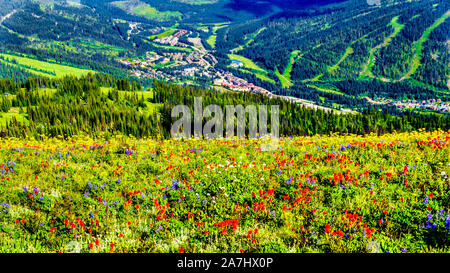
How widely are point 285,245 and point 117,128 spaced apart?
9919cm

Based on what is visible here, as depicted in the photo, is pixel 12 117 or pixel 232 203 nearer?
pixel 232 203

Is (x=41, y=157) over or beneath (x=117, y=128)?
over

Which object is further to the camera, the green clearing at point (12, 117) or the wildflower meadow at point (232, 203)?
the green clearing at point (12, 117)

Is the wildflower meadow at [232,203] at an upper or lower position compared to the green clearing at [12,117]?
upper

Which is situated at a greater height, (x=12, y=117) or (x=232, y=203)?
(x=232, y=203)

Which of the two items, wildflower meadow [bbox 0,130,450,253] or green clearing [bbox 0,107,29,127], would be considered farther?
green clearing [bbox 0,107,29,127]

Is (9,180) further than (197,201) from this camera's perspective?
Yes

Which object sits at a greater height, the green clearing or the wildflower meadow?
the wildflower meadow

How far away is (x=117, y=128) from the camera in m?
95.6

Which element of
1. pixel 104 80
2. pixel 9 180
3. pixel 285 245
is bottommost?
pixel 285 245

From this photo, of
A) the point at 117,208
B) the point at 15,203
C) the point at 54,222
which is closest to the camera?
the point at 54,222

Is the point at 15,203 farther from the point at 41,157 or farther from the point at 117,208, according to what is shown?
the point at 41,157
